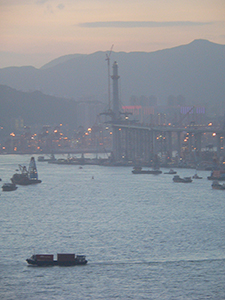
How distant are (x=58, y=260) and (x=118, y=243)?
374 centimetres

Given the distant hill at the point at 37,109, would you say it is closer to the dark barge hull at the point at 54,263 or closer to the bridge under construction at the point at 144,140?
the bridge under construction at the point at 144,140

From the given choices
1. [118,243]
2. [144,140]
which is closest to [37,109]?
[144,140]

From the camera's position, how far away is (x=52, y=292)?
15602 mm

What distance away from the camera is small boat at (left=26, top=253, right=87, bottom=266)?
17766 mm

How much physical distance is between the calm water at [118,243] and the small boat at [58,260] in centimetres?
25

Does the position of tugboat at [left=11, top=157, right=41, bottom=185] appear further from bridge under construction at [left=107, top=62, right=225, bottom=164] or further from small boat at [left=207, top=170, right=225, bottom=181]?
bridge under construction at [left=107, top=62, right=225, bottom=164]

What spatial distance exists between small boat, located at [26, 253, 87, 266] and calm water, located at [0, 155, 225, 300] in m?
0.25

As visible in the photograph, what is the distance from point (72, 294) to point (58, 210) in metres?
15.0

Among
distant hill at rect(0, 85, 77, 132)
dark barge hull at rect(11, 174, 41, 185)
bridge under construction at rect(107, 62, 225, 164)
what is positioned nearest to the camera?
dark barge hull at rect(11, 174, 41, 185)

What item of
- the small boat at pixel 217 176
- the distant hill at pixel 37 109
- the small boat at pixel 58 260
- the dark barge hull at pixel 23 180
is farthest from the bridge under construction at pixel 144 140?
the distant hill at pixel 37 109

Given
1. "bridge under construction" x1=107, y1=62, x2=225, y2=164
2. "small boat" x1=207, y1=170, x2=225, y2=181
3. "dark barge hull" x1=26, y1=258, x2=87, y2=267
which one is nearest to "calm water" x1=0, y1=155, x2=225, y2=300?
"dark barge hull" x1=26, y1=258, x2=87, y2=267

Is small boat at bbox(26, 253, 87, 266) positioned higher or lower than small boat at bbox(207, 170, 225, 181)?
lower

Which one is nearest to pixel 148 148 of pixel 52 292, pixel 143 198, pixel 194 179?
pixel 194 179

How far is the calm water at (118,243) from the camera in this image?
52.5ft
